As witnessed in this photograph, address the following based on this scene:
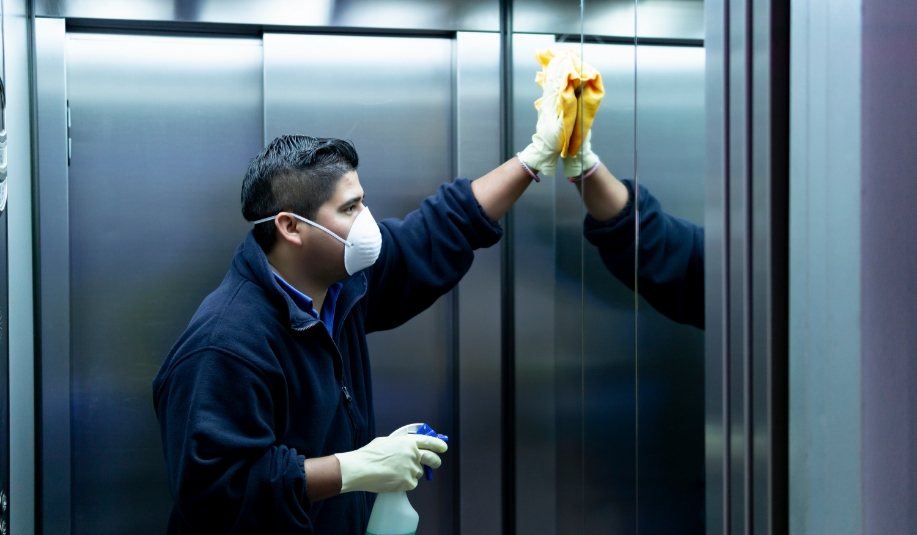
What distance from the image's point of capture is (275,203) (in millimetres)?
1423

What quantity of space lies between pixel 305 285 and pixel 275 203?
0.58 ft

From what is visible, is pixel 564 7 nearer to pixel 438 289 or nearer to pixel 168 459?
pixel 438 289

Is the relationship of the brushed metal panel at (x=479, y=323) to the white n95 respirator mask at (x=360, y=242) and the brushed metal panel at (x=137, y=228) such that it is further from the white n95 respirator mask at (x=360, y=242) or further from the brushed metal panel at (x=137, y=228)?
the brushed metal panel at (x=137, y=228)

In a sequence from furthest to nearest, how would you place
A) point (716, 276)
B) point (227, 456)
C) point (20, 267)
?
point (20, 267), point (227, 456), point (716, 276)

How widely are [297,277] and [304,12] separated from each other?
0.68 meters

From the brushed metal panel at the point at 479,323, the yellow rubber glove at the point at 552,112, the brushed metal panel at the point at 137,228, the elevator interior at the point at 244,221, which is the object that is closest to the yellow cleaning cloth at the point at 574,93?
the yellow rubber glove at the point at 552,112

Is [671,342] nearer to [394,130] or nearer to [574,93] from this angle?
[574,93]

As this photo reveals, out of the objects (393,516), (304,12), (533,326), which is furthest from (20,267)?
(533,326)

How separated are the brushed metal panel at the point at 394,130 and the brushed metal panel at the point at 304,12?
0.05 meters

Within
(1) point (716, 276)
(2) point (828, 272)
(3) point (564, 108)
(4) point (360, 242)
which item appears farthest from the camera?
(4) point (360, 242)

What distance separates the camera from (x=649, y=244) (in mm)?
865

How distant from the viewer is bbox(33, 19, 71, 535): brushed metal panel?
1.62 m

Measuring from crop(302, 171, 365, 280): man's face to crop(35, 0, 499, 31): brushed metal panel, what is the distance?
0.51 m

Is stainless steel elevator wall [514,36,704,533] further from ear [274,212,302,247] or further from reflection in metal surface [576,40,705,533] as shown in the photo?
ear [274,212,302,247]
